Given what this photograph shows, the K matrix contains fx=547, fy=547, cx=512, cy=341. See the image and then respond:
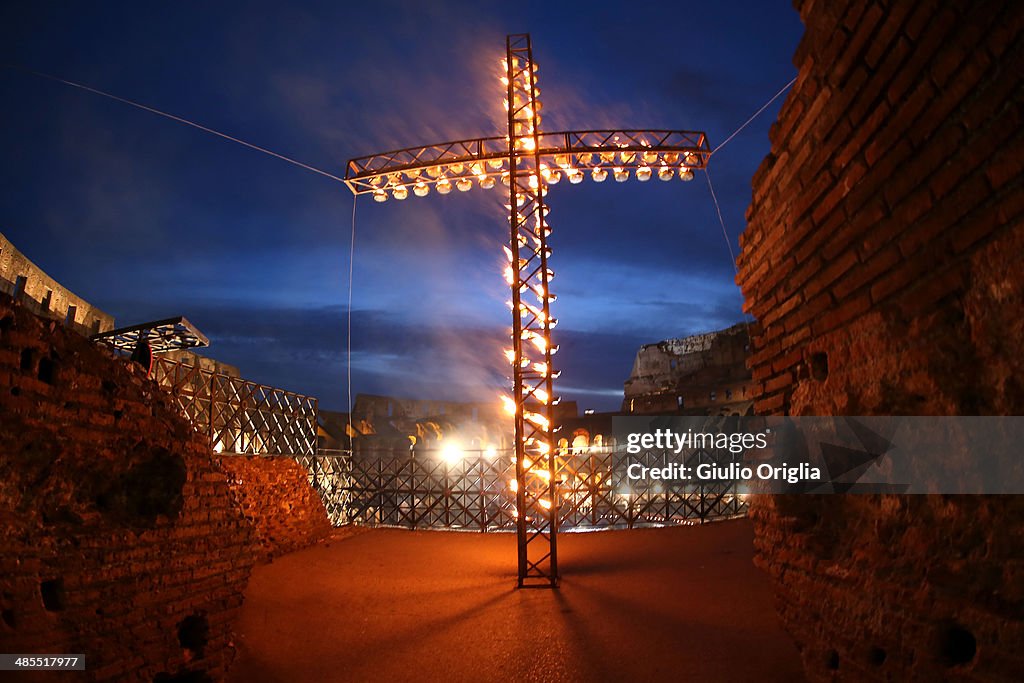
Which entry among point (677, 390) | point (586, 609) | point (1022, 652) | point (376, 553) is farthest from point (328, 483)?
point (677, 390)

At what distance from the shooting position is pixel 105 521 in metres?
4.18

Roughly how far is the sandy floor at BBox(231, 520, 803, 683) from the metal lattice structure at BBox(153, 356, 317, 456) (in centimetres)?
365

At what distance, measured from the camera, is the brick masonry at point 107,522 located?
3627mm

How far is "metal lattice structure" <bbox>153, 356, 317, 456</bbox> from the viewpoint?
11.6m

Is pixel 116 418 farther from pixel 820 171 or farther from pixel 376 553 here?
pixel 376 553

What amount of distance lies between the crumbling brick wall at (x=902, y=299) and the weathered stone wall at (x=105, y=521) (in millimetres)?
4829

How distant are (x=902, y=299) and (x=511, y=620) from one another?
6153 millimetres

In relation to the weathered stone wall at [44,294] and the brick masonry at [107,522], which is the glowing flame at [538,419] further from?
the weathered stone wall at [44,294]

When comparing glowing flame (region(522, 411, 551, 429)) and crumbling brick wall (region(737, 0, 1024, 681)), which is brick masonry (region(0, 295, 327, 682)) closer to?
crumbling brick wall (region(737, 0, 1024, 681))

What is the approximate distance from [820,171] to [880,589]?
2.38 metres

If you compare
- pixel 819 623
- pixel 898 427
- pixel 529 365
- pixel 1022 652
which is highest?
pixel 529 365

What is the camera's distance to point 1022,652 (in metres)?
2.03

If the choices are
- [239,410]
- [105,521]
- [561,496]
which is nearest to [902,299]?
[105,521]
